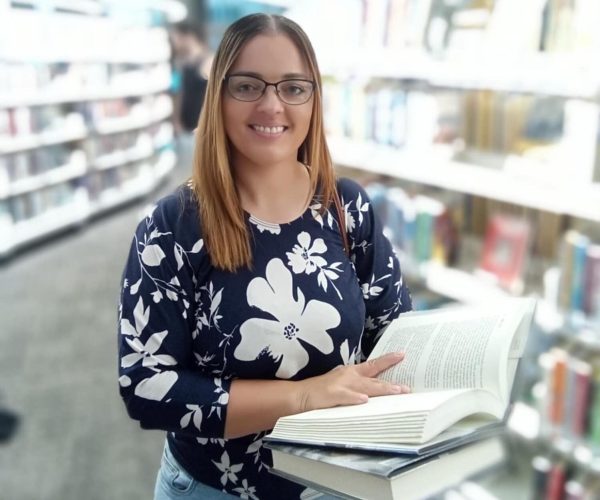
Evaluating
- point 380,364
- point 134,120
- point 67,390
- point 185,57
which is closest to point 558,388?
point 380,364

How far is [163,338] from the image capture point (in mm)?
778

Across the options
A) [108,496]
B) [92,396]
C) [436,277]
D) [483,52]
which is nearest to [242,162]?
[483,52]

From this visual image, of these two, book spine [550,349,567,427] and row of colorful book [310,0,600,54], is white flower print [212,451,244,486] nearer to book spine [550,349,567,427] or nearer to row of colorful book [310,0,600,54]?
book spine [550,349,567,427]

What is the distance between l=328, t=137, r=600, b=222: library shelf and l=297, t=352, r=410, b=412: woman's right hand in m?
1.22

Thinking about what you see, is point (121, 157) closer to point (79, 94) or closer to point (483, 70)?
point (79, 94)

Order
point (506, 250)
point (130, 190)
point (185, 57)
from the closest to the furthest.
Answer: point (506, 250), point (185, 57), point (130, 190)

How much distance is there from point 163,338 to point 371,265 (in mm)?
301

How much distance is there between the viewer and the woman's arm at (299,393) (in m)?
0.72

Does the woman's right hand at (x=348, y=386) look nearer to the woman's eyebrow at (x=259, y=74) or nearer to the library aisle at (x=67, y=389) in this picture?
the woman's eyebrow at (x=259, y=74)

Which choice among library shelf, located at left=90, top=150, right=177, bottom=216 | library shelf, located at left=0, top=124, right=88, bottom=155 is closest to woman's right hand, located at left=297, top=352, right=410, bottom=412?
library shelf, located at left=0, top=124, right=88, bottom=155

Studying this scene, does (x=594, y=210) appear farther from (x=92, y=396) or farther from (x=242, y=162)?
(x=92, y=396)

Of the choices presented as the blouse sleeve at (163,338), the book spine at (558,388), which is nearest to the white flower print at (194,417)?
the blouse sleeve at (163,338)

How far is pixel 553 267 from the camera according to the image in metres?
2.06

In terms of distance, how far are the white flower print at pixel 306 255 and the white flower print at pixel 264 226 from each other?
0.03 m
